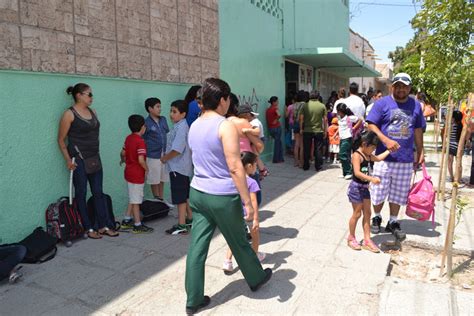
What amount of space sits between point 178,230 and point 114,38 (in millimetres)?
2600

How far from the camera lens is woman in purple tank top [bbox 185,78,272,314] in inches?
108

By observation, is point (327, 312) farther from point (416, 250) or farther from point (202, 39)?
point (202, 39)

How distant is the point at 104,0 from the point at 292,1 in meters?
7.52

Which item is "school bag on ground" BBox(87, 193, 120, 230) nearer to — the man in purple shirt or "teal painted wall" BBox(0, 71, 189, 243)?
"teal painted wall" BBox(0, 71, 189, 243)

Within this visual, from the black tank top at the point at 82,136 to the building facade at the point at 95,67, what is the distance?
183 mm

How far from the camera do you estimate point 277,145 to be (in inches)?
386

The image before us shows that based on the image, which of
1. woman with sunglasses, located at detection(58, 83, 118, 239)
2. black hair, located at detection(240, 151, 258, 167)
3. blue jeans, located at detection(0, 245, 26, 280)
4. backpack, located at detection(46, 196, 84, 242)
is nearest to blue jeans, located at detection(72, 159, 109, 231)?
woman with sunglasses, located at detection(58, 83, 118, 239)

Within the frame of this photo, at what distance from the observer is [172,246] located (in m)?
4.32

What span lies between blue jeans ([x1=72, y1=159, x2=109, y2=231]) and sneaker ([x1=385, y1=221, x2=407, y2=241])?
3.32 m

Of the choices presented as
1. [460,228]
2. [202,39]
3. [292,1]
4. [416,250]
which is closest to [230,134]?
[416,250]

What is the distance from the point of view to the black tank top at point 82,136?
4336mm

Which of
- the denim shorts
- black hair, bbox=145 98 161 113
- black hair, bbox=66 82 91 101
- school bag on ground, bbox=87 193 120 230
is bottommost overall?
school bag on ground, bbox=87 193 120 230

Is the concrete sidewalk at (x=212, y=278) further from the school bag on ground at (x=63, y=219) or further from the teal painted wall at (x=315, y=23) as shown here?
the teal painted wall at (x=315, y=23)

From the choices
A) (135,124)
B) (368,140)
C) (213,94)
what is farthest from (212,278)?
(135,124)
